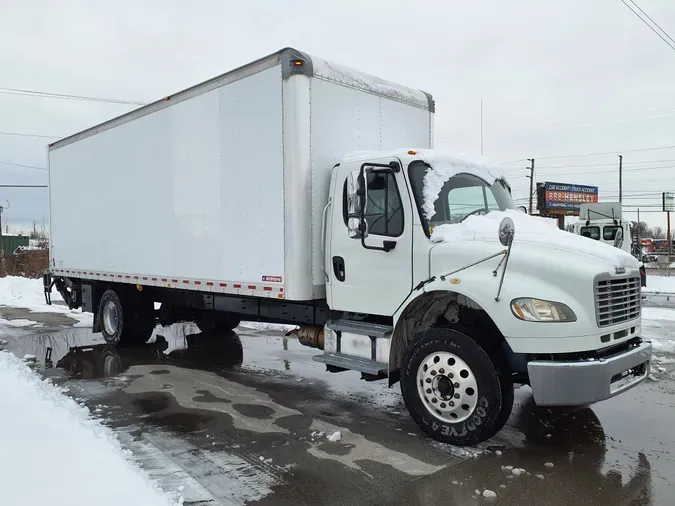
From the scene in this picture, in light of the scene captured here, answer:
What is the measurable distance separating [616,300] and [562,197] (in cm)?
4438

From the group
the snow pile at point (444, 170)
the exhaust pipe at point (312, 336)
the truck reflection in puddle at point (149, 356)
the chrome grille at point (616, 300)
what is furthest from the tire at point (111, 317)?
the chrome grille at point (616, 300)

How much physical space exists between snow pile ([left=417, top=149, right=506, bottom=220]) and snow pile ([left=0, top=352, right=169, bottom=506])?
3.43 meters

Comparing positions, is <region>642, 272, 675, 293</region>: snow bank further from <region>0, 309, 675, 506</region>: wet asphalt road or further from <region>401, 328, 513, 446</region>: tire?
<region>401, 328, 513, 446</region>: tire

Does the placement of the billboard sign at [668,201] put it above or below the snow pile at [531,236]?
above

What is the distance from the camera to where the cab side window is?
18.2ft

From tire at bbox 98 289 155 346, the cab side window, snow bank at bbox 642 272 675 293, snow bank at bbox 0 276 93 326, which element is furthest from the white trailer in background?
snow bank at bbox 0 276 93 326

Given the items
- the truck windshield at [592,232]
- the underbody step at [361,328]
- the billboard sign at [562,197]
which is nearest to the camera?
the underbody step at [361,328]

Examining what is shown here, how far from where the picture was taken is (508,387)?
4.75 meters

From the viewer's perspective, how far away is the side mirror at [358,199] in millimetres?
5406

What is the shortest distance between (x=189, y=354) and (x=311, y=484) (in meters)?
5.74

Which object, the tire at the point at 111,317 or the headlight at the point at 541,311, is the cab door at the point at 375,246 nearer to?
the headlight at the point at 541,311

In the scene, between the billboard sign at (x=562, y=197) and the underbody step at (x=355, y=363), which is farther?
the billboard sign at (x=562, y=197)

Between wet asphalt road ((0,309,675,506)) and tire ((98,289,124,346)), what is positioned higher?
tire ((98,289,124,346))

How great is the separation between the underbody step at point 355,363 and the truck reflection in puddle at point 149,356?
293 centimetres
